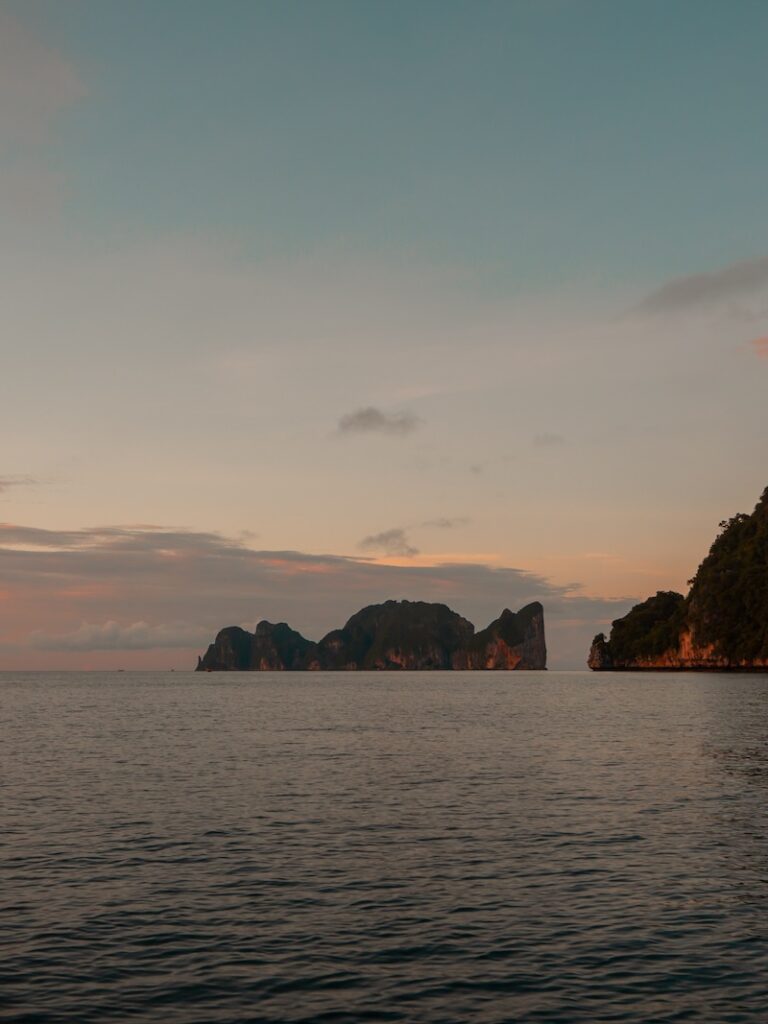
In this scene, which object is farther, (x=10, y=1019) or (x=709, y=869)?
(x=709, y=869)

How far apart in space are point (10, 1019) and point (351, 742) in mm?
64939

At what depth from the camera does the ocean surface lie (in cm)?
2072

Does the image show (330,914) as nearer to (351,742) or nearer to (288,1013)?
(288,1013)

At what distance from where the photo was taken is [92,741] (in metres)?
85.8

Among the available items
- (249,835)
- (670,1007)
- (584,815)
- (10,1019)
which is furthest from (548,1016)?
(584,815)

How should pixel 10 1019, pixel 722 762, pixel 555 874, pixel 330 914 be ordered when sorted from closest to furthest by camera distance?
pixel 10 1019 → pixel 330 914 → pixel 555 874 → pixel 722 762

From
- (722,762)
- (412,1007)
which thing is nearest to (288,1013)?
(412,1007)

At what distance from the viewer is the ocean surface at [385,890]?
2072 centimetres

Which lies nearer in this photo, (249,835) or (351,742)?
(249,835)

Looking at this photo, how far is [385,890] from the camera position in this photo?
30.1 m

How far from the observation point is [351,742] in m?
83.4

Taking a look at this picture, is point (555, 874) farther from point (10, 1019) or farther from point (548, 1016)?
point (10, 1019)

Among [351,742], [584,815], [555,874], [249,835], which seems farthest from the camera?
[351,742]

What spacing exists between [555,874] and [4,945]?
707 inches
